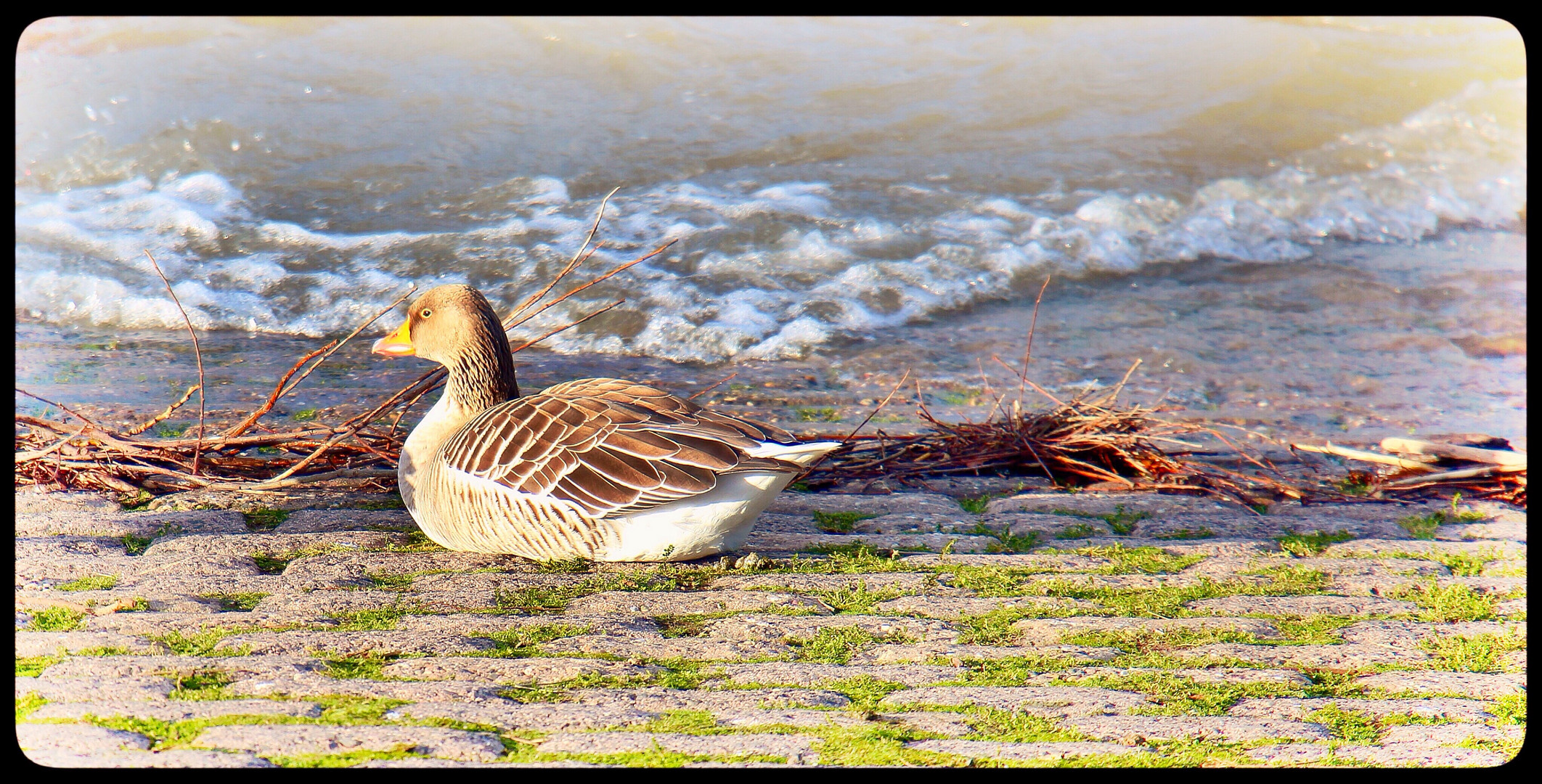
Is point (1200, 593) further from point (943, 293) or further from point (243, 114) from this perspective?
point (243, 114)

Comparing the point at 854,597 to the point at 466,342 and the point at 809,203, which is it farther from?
the point at 809,203

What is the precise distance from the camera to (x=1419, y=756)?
2.79 m

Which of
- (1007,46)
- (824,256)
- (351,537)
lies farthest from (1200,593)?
(1007,46)

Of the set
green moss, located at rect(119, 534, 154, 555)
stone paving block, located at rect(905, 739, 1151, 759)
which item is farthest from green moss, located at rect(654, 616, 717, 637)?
green moss, located at rect(119, 534, 154, 555)

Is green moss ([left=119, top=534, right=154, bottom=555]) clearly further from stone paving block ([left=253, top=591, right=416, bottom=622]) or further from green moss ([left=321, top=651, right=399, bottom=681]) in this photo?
green moss ([left=321, top=651, right=399, bottom=681])

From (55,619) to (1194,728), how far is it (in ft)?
10.9

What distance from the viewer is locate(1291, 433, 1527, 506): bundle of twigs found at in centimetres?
547

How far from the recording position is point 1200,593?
399 centimetres

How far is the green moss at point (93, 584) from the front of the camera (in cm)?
367

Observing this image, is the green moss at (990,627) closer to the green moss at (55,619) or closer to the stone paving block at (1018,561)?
the stone paving block at (1018,561)

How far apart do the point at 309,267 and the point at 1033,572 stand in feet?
24.2

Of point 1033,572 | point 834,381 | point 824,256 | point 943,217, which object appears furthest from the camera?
point 943,217

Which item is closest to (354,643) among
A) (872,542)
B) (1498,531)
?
(872,542)

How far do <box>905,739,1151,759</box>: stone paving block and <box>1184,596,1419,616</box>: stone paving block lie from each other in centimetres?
123
